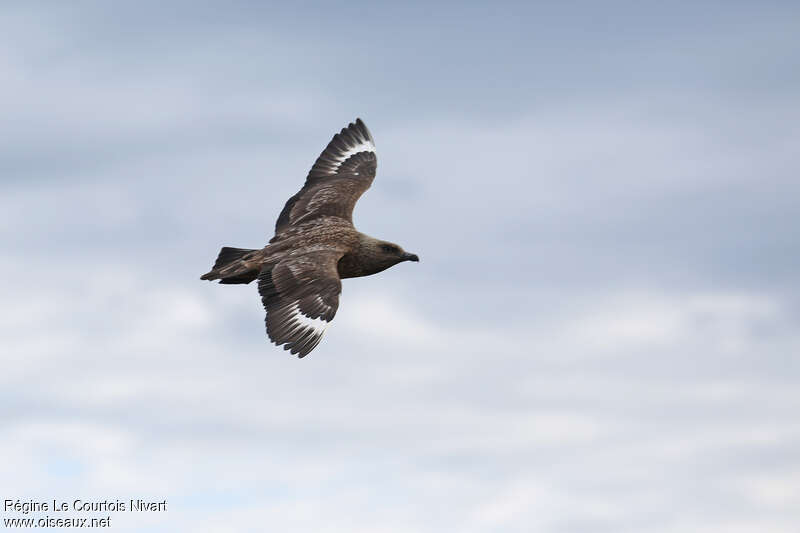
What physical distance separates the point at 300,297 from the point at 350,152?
5752 millimetres

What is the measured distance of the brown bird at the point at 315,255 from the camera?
1570 cm

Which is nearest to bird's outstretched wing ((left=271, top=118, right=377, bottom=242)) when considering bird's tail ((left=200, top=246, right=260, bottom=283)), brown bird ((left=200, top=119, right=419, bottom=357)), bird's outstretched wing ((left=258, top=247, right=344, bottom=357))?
brown bird ((left=200, top=119, right=419, bottom=357))

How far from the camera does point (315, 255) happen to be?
1678 cm

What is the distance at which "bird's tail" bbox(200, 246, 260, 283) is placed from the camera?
16.7 meters

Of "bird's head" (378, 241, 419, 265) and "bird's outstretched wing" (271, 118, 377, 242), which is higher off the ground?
"bird's outstretched wing" (271, 118, 377, 242)

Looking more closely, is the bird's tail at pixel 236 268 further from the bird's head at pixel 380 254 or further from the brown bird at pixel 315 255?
the bird's head at pixel 380 254

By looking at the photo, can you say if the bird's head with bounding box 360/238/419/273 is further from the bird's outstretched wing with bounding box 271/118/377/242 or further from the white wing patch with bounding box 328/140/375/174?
the white wing patch with bounding box 328/140/375/174

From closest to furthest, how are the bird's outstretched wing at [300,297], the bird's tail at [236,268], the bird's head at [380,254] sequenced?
1. the bird's outstretched wing at [300,297]
2. the bird's tail at [236,268]
3. the bird's head at [380,254]

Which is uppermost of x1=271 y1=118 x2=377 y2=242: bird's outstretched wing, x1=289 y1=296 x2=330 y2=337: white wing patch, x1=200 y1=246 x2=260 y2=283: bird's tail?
x1=271 y1=118 x2=377 y2=242: bird's outstretched wing

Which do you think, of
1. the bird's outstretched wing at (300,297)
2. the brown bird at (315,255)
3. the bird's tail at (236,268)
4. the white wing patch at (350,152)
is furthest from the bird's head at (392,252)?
the white wing patch at (350,152)

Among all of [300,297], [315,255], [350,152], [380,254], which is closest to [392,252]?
[380,254]

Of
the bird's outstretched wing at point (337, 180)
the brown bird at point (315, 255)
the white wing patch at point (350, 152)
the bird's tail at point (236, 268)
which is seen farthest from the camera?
the white wing patch at point (350, 152)

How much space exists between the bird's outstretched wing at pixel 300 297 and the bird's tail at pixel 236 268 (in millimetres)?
311

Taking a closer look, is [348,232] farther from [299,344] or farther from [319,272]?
[299,344]
